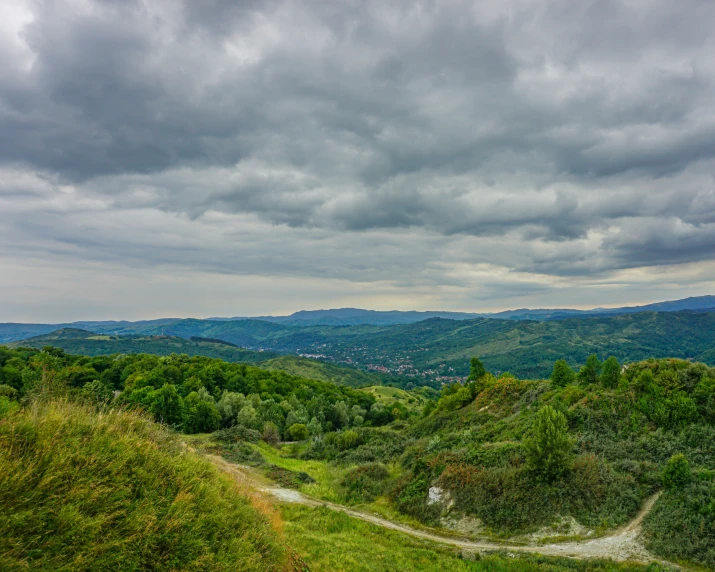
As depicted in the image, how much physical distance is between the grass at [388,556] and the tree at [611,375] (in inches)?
926

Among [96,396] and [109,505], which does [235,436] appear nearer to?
[96,396]

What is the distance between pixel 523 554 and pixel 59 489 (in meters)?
19.9

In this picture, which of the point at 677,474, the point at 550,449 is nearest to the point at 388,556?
the point at 550,449

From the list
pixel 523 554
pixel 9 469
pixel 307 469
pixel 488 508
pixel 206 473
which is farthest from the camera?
pixel 307 469

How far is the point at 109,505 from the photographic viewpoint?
7.49 m

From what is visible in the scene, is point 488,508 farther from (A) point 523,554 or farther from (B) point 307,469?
(B) point 307,469

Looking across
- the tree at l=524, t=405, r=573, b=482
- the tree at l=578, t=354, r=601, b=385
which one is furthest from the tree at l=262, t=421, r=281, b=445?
the tree at l=578, t=354, r=601, b=385

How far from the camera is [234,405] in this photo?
213 ft

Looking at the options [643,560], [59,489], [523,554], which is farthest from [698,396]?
[59,489]

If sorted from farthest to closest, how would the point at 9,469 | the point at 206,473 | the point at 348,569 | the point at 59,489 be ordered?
the point at 348,569 < the point at 206,473 < the point at 59,489 < the point at 9,469

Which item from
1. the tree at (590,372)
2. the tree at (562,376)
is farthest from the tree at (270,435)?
the tree at (590,372)

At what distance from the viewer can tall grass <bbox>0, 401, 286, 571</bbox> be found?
6.36m

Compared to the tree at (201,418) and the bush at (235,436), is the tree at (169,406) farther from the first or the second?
the bush at (235,436)

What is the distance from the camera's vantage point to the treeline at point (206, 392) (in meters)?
57.1
